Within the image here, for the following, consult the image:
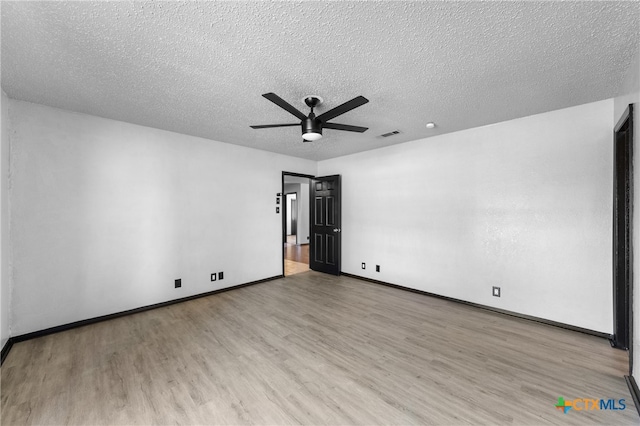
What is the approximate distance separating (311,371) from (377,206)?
10.8 ft

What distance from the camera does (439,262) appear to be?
12.9 feet

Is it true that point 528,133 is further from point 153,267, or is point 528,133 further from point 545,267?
point 153,267

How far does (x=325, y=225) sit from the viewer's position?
219 inches

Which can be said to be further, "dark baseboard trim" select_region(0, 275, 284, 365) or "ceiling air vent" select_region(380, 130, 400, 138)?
"ceiling air vent" select_region(380, 130, 400, 138)

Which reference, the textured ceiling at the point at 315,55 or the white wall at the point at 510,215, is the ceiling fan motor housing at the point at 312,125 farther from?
Answer: the white wall at the point at 510,215

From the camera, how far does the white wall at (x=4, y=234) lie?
2.40m

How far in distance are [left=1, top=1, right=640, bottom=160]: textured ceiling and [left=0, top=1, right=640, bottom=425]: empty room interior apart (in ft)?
0.06

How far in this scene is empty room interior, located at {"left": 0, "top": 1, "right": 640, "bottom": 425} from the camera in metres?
1.68

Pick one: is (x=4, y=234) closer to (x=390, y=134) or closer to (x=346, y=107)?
(x=346, y=107)

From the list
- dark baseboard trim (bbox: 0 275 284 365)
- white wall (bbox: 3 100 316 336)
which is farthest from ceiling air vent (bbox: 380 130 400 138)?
dark baseboard trim (bbox: 0 275 284 365)

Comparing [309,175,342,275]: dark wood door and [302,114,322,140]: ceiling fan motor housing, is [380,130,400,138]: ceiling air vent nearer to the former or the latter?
[309,175,342,275]: dark wood door

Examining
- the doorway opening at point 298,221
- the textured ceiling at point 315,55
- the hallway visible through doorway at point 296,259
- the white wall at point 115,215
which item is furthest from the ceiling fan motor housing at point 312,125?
the doorway opening at point 298,221

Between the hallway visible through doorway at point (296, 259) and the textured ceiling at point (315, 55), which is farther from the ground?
the textured ceiling at point (315, 55)

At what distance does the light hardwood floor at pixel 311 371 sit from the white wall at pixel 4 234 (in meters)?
0.33
